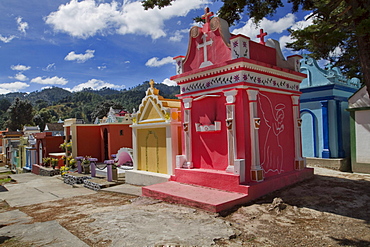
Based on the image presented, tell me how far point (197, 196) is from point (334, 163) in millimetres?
7107

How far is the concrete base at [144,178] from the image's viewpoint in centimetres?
1002

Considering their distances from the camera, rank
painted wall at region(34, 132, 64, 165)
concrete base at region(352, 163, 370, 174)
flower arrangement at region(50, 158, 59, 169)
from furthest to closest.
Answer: painted wall at region(34, 132, 64, 165) < flower arrangement at region(50, 158, 59, 169) < concrete base at region(352, 163, 370, 174)

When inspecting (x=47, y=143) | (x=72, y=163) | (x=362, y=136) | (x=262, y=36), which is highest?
(x=262, y=36)

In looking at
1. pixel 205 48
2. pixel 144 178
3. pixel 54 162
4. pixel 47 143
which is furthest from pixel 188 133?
pixel 47 143

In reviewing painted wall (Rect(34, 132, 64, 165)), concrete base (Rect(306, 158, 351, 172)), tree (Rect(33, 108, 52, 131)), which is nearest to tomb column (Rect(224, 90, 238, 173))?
concrete base (Rect(306, 158, 351, 172))

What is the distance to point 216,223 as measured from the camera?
5.74 meters

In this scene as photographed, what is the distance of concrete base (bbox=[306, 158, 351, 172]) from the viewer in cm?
1128

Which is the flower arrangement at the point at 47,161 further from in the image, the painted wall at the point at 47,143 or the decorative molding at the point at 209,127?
the decorative molding at the point at 209,127

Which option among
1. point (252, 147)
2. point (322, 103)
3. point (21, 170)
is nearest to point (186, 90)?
point (252, 147)

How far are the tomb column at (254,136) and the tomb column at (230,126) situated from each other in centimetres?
47

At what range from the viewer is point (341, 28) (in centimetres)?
680

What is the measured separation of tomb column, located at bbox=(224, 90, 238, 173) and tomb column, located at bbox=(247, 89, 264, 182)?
0.47 metres

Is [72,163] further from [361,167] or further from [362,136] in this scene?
[362,136]

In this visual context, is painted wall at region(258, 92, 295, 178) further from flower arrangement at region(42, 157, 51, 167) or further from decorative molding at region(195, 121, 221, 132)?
flower arrangement at region(42, 157, 51, 167)
